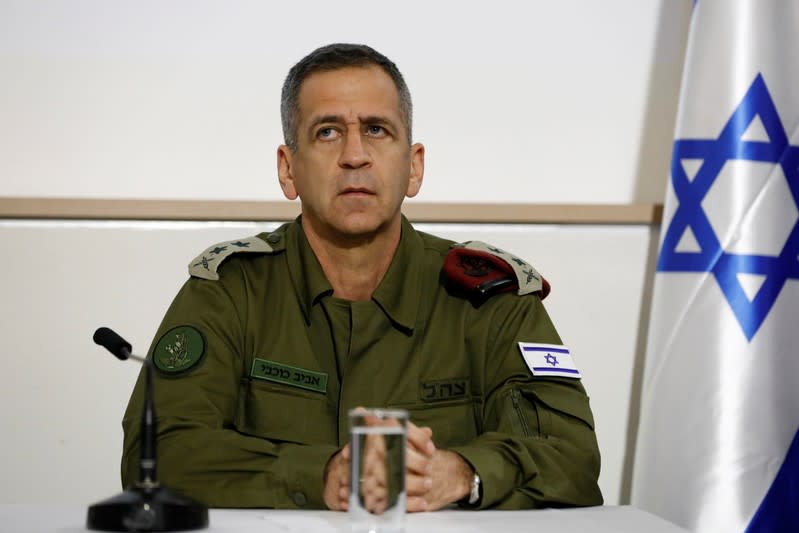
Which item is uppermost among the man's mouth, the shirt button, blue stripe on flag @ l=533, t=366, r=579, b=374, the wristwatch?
the man's mouth

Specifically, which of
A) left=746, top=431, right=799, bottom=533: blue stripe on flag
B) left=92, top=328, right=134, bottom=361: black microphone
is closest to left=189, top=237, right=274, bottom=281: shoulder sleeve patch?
left=92, top=328, right=134, bottom=361: black microphone

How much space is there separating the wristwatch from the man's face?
0.64 meters

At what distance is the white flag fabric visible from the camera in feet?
8.86

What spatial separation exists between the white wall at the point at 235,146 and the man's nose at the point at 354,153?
936 mm

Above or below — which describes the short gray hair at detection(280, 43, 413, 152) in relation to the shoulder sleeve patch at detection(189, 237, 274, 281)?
above

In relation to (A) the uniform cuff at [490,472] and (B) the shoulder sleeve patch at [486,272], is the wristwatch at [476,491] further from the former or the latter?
(B) the shoulder sleeve patch at [486,272]

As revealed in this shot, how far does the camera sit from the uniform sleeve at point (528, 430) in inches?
66.8

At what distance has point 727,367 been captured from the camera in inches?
107

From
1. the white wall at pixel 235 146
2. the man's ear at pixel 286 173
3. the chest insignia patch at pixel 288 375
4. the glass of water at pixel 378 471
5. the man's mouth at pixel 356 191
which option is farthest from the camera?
the white wall at pixel 235 146

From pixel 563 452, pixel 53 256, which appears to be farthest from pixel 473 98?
pixel 563 452

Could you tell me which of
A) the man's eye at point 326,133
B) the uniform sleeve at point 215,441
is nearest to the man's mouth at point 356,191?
the man's eye at point 326,133

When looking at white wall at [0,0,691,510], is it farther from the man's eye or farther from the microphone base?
the microphone base

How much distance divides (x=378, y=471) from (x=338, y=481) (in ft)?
1.26

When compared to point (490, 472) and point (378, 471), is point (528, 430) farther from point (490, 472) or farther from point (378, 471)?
point (378, 471)
